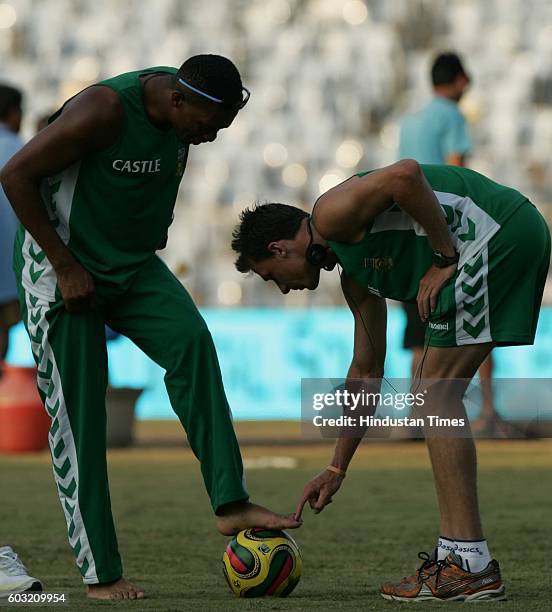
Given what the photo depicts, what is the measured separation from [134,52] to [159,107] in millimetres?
16185

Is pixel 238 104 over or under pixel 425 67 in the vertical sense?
under

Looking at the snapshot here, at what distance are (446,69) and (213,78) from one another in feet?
19.0

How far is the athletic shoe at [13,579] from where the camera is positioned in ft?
15.0

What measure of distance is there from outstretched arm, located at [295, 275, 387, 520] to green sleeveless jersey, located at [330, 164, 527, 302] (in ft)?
0.47

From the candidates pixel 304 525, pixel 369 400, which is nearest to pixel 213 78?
pixel 369 400

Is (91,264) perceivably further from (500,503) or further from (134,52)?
(134,52)

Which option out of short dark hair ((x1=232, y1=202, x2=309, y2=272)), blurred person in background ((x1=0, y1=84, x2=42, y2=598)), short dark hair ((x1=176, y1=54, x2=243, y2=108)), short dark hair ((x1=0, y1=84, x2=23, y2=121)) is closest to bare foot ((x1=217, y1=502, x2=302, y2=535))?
short dark hair ((x1=232, y1=202, x2=309, y2=272))

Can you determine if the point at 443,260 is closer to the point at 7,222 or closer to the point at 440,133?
the point at 440,133

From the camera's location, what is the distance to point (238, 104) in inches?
175

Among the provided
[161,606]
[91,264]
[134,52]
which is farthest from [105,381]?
[134,52]

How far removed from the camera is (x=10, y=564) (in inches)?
186

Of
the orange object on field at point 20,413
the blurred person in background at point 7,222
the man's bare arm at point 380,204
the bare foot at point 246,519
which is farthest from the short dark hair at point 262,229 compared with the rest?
the orange object on field at point 20,413

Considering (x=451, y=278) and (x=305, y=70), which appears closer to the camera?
(x=451, y=278)

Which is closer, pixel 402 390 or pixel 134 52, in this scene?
pixel 402 390
